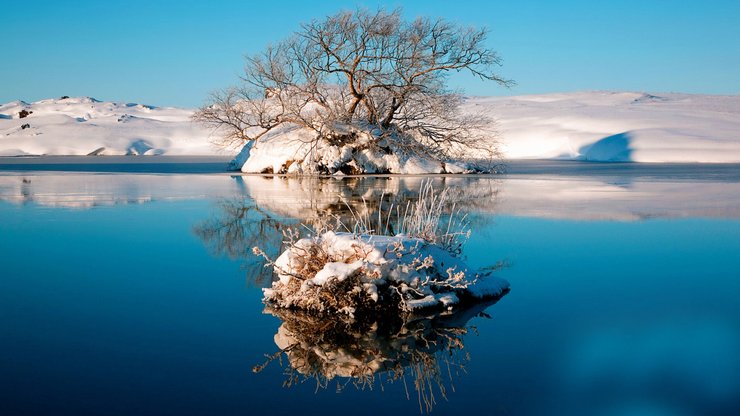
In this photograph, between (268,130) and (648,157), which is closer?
(268,130)

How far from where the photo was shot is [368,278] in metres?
5.12

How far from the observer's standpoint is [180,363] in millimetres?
3896

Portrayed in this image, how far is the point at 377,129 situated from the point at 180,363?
57.8 ft

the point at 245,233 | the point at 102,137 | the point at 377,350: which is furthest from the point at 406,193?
the point at 102,137

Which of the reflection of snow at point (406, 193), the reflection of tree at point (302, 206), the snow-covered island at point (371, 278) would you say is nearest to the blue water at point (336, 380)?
the snow-covered island at point (371, 278)

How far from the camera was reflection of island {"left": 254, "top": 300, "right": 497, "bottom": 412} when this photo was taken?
377cm

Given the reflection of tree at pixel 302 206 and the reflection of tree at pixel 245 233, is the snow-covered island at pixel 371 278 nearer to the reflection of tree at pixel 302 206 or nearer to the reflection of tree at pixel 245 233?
the reflection of tree at pixel 302 206

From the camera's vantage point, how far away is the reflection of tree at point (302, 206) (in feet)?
25.4

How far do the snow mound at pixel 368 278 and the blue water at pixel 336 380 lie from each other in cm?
31

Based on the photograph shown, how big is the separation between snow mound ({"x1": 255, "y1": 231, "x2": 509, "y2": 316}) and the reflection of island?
5.3 inches

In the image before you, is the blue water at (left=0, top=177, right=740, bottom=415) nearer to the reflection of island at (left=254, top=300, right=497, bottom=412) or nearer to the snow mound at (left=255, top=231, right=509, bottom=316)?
the reflection of island at (left=254, top=300, right=497, bottom=412)

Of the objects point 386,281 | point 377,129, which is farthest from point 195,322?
point 377,129

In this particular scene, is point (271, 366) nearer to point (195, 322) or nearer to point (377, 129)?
point (195, 322)

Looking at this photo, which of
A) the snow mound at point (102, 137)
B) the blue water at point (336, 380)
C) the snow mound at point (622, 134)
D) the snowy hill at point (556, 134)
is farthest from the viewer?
the snow mound at point (102, 137)
